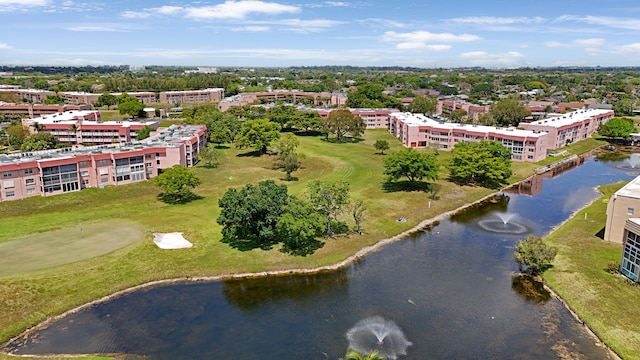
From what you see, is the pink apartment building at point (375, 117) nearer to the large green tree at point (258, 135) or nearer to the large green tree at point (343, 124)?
the large green tree at point (343, 124)

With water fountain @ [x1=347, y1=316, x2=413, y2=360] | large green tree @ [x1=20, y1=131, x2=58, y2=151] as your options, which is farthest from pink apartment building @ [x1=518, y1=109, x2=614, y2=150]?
large green tree @ [x1=20, y1=131, x2=58, y2=151]

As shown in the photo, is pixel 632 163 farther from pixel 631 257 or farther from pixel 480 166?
pixel 631 257

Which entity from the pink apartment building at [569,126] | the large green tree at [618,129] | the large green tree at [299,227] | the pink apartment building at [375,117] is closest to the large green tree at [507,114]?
the pink apartment building at [569,126]

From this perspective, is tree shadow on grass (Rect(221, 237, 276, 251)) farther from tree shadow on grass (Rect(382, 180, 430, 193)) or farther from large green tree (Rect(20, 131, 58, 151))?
large green tree (Rect(20, 131, 58, 151))

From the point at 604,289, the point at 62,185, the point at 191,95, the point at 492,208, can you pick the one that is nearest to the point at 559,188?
the point at 492,208

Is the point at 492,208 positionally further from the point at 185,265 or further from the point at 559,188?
the point at 185,265
